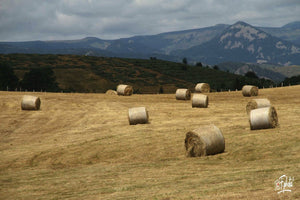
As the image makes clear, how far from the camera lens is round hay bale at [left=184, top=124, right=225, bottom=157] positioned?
18.5 meters

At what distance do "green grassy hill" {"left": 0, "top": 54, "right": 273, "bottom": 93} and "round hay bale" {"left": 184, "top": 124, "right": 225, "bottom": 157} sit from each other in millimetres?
94211

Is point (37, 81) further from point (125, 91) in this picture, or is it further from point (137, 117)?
point (137, 117)

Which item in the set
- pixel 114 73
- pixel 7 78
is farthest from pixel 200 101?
pixel 114 73

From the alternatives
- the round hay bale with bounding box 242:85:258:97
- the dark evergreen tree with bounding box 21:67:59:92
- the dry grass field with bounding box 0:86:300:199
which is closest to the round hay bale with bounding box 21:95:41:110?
the dry grass field with bounding box 0:86:300:199

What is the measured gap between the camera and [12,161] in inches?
817

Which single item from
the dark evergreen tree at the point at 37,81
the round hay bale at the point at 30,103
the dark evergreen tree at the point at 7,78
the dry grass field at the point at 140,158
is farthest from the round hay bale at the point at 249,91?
the dark evergreen tree at the point at 37,81

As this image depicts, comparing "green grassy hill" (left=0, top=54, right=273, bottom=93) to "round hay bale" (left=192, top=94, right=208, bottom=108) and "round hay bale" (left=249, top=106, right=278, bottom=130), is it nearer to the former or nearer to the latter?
"round hay bale" (left=192, top=94, right=208, bottom=108)

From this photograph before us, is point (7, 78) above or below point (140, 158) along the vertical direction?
above

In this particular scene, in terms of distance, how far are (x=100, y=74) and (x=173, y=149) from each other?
4612 inches

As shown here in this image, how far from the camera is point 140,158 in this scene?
1997cm

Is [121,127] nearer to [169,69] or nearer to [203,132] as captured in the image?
[203,132]

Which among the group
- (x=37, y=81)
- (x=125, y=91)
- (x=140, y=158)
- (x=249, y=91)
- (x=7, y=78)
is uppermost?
(x=7, y=78)

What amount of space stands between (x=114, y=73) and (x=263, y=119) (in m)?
119

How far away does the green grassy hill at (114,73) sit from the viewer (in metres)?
124
